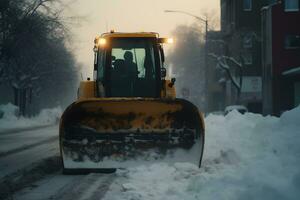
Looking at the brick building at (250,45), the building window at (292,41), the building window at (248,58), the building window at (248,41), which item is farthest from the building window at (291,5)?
the building window at (248,58)

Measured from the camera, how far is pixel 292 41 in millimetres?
42781

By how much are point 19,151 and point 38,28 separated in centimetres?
1955

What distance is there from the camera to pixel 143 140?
936cm

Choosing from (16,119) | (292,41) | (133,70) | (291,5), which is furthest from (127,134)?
(291,5)

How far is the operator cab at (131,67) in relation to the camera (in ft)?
37.7

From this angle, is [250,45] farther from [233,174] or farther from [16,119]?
[233,174]

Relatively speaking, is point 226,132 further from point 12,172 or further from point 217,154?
point 12,172

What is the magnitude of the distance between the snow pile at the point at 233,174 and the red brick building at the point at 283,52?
96.3ft

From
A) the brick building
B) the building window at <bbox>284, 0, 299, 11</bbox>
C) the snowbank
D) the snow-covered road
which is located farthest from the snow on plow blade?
the brick building

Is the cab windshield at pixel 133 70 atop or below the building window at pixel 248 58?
below

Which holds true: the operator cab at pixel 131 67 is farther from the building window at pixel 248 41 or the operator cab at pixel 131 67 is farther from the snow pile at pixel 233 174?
the building window at pixel 248 41

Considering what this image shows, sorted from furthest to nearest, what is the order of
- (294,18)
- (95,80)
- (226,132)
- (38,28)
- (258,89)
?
1. (258,89)
2. (294,18)
3. (38,28)
4. (226,132)
5. (95,80)

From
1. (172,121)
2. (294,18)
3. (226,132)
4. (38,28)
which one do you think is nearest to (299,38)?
(294,18)

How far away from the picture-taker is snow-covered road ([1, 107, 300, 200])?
21.2 ft
